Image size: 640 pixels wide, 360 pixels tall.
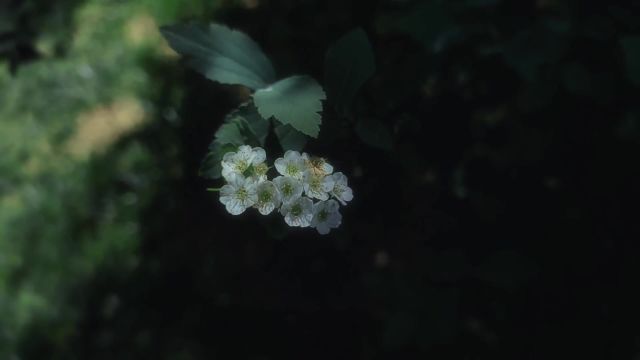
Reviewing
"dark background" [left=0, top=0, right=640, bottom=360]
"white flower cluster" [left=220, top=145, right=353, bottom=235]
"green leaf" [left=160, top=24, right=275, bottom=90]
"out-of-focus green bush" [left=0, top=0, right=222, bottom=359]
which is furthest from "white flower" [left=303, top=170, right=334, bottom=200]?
"out-of-focus green bush" [left=0, top=0, right=222, bottom=359]

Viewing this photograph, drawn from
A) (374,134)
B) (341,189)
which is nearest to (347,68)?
(374,134)

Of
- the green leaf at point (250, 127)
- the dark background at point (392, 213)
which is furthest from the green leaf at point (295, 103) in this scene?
the dark background at point (392, 213)

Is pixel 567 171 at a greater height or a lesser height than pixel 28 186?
greater

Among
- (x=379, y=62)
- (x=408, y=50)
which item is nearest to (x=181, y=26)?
(x=379, y=62)

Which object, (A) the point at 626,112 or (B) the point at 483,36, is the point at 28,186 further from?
(A) the point at 626,112

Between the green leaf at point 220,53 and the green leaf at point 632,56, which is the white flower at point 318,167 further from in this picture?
the green leaf at point 632,56

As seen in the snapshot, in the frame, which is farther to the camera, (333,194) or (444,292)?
(444,292)

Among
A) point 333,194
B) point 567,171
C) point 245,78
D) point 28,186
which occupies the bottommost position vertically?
point 333,194
